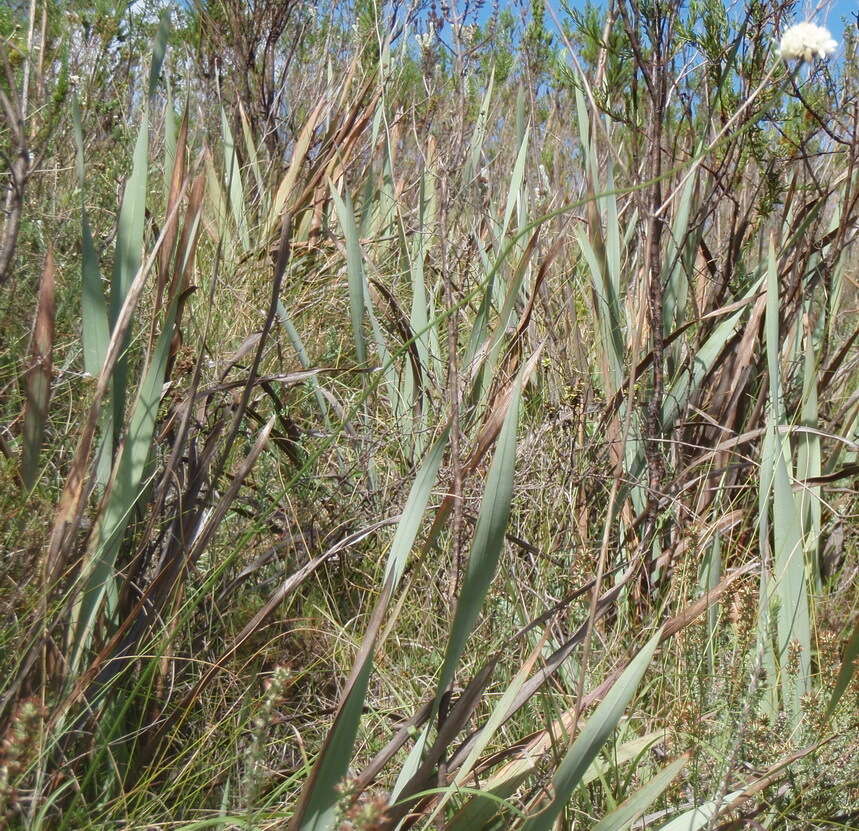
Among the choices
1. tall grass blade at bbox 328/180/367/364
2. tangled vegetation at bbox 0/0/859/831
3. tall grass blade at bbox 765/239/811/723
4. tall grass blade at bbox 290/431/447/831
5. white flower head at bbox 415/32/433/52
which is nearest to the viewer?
tall grass blade at bbox 290/431/447/831

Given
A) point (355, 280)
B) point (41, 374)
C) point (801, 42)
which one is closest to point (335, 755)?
point (41, 374)

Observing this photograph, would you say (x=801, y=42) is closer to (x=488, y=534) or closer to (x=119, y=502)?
(x=488, y=534)

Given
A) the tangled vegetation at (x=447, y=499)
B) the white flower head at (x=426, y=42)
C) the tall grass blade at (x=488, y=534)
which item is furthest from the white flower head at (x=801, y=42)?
the white flower head at (x=426, y=42)

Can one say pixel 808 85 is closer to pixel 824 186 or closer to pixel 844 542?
pixel 824 186

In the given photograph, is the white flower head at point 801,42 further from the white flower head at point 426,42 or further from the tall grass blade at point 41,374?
the white flower head at point 426,42

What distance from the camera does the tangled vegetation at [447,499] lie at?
83 cm

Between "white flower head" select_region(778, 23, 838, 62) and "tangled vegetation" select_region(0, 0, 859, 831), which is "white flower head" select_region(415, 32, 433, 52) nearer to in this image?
"tangled vegetation" select_region(0, 0, 859, 831)

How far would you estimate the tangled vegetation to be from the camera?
83 centimetres

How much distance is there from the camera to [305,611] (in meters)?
1.33

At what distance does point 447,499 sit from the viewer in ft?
2.83

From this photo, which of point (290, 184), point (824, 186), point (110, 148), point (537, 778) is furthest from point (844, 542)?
point (110, 148)

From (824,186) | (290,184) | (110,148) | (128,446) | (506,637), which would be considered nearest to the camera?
(128,446)

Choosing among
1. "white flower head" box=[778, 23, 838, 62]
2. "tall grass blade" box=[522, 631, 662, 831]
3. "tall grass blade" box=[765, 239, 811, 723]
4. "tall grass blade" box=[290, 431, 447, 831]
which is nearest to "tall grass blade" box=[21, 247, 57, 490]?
"tall grass blade" box=[290, 431, 447, 831]

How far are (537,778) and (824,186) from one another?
1296 mm
